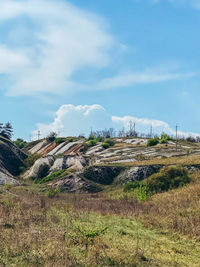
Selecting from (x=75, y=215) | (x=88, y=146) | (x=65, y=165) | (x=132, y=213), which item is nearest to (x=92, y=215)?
(x=75, y=215)

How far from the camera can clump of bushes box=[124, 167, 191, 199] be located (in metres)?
30.5

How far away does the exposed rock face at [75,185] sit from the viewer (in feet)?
127

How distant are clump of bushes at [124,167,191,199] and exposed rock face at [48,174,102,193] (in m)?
7.32

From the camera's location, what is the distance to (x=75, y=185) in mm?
39875

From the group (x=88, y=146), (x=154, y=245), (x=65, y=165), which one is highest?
(x=88, y=146)

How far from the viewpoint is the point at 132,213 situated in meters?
18.7

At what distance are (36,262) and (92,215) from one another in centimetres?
983

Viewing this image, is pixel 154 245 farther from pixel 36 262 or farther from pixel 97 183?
pixel 97 183

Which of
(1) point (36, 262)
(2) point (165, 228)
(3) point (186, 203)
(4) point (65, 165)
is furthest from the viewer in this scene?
(4) point (65, 165)

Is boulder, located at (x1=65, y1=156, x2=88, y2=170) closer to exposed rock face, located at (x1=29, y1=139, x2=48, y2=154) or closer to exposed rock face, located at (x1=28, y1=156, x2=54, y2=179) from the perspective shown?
exposed rock face, located at (x1=28, y1=156, x2=54, y2=179)

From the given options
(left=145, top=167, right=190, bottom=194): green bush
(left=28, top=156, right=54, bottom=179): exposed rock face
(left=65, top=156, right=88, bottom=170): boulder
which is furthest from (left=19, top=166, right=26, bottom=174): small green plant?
(left=145, top=167, right=190, bottom=194): green bush

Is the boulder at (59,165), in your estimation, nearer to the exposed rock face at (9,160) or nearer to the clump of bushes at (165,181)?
the exposed rock face at (9,160)

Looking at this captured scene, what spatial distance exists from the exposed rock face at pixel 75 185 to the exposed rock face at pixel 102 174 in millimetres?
2066

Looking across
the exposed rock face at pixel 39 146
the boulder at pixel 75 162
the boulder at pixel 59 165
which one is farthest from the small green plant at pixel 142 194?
the exposed rock face at pixel 39 146
